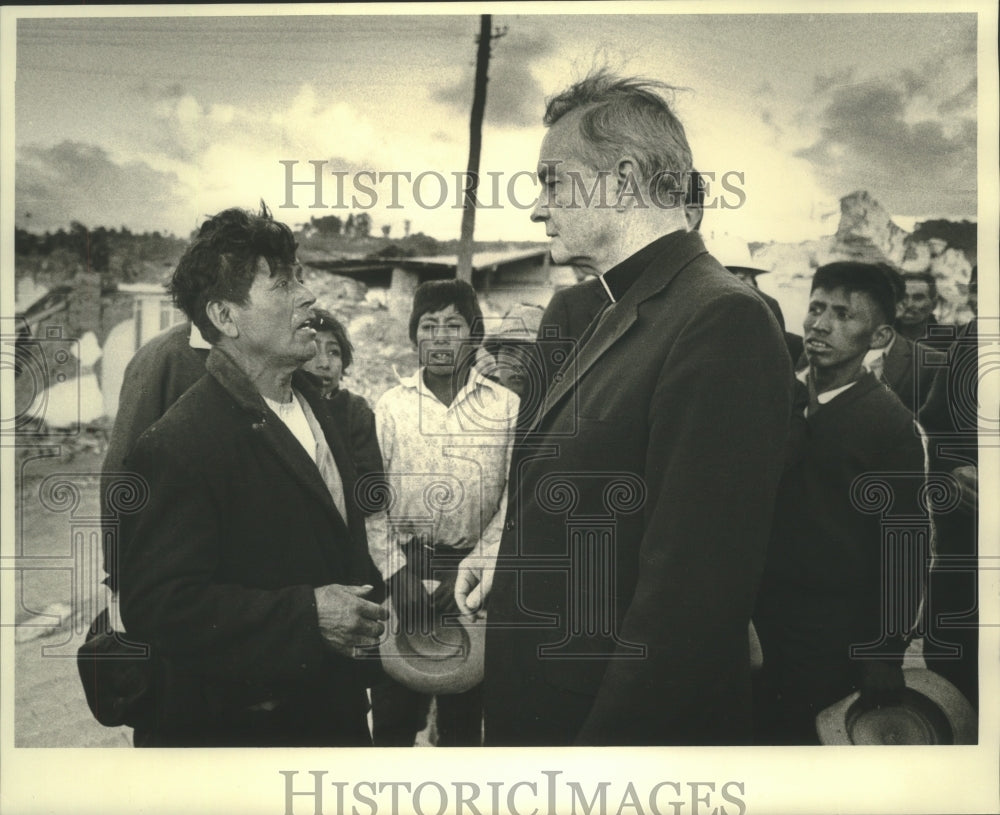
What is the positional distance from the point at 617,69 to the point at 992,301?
1519mm

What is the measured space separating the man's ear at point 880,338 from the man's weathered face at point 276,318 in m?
1.91

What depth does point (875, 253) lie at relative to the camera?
392 cm

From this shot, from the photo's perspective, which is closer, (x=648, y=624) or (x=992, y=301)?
(x=648, y=624)

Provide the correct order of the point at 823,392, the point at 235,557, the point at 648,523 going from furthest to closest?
the point at 823,392
the point at 235,557
the point at 648,523

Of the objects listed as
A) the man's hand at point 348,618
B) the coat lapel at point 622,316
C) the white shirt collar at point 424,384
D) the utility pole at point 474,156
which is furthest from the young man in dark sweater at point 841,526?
the man's hand at point 348,618

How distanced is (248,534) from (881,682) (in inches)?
86.8

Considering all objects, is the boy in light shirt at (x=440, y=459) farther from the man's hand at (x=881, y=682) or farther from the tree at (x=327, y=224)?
the man's hand at (x=881, y=682)

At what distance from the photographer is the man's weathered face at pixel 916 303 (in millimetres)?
3939

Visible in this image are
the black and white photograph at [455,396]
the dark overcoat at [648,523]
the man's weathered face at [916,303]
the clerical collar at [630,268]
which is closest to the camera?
the dark overcoat at [648,523]

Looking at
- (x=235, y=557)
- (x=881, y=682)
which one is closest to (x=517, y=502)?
(x=235, y=557)

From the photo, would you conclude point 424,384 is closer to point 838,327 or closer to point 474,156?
point 474,156

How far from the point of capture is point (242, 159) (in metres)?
3.93

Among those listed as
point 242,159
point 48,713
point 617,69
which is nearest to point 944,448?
point 617,69

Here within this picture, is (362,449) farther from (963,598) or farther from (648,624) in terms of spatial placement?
(963,598)
